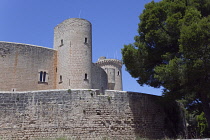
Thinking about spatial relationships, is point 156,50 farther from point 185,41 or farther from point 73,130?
point 73,130

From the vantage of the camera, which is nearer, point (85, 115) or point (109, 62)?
point (85, 115)

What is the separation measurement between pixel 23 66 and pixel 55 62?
3.24m

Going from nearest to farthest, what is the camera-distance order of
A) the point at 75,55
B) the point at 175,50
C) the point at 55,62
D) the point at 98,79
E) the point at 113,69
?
the point at 175,50
the point at 75,55
the point at 55,62
the point at 98,79
the point at 113,69

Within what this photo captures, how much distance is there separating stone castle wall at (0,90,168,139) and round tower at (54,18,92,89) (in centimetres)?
939

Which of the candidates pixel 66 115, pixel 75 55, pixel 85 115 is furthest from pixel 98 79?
pixel 66 115

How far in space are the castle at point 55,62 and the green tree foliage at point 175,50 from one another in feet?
27.4

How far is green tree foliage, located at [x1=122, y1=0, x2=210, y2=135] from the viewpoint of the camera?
13.4m

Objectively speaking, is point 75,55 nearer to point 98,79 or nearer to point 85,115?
point 98,79

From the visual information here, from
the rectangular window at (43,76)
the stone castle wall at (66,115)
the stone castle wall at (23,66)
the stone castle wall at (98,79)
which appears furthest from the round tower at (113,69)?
the stone castle wall at (66,115)

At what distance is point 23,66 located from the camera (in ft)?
77.6

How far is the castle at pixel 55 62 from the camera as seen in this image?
23188 mm

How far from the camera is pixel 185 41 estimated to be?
13.3m

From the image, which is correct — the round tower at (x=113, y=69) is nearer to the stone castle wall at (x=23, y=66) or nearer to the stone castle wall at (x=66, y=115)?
the stone castle wall at (x=23, y=66)

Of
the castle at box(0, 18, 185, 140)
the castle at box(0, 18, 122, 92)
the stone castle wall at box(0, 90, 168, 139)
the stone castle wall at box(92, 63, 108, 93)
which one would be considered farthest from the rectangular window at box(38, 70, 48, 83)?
the stone castle wall at box(0, 90, 168, 139)
